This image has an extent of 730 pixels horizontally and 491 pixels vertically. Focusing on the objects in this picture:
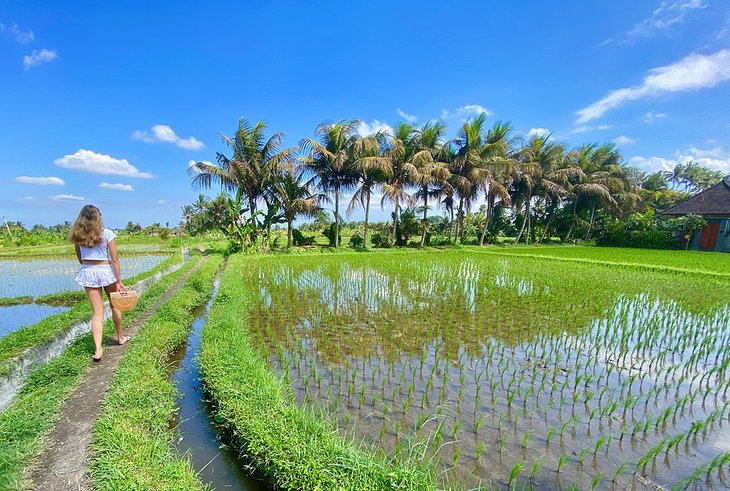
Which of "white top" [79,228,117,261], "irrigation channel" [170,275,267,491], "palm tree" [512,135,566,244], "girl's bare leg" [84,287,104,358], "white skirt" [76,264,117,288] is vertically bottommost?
"irrigation channel" [170,275,267,491]

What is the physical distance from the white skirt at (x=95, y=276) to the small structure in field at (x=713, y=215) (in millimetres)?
28322

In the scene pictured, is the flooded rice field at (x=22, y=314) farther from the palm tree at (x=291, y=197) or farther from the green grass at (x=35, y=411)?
the palm tree at (x=291, y=197)

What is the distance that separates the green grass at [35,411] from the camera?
7.16 feet

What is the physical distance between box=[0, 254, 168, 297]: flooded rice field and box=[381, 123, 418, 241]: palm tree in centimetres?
1277

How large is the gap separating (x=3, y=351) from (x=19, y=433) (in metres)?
2.30

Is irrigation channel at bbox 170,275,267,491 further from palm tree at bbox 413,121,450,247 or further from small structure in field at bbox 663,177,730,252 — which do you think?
small structure in field at bbox 663,177,730,252

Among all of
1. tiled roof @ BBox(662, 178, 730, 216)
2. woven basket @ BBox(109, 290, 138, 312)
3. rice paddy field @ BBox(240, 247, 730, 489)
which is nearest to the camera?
rice paddy field @ BBox(240, 247, 730, 489)

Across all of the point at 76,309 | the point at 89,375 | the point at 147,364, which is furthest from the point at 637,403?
the point at 76,309

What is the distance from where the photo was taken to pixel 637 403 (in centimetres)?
345

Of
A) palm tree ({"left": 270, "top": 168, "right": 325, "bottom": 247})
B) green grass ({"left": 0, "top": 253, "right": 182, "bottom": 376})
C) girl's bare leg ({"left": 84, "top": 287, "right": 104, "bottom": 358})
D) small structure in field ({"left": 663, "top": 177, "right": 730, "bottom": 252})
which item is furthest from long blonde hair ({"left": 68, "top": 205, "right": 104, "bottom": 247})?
small structure in field ({"left": 663, "top": 177, "right": 730, "bottom": 252})

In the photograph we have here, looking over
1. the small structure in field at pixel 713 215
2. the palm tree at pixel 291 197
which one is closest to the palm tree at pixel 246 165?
the palm tree at pixel 291 197

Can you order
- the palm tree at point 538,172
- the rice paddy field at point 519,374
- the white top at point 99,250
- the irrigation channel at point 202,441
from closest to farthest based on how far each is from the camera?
the irrigation channel at point 202,441 → the rice paddy field at point 519,374 → the white top at point 99,250 → the palm tree at point 538,172

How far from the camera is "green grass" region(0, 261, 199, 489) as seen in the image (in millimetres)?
2184

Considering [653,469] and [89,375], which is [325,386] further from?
[653,469]
